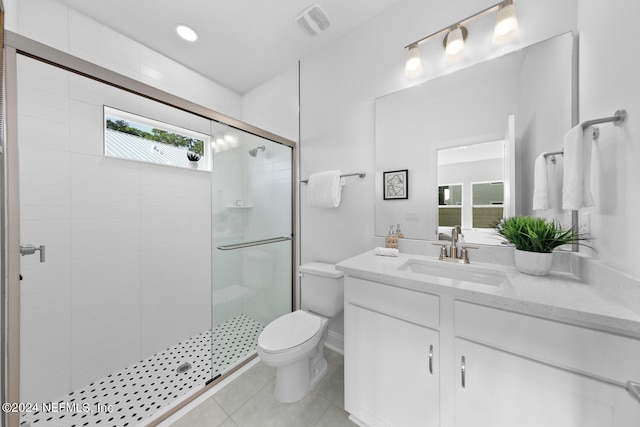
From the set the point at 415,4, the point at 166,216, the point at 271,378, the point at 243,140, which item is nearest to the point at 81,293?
the point at 166,216

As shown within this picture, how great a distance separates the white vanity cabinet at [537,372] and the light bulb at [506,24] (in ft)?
4.65

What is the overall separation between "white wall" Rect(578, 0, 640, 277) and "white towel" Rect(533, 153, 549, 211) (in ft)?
0.48

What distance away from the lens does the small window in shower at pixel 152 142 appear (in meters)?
1.73

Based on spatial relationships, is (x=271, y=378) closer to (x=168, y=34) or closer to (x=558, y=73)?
(x=558, y=73)

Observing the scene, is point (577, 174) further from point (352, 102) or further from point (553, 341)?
point (352, 102)

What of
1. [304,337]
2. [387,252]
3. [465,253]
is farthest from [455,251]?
[304,337]

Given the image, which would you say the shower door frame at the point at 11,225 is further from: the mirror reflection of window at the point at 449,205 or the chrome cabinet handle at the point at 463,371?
the mirror reflection of window at the point at 449,205

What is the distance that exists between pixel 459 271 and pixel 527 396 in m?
0.55

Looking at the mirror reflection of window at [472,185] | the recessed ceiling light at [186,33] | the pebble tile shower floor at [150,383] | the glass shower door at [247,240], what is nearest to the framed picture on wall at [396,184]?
the mirror reflection of window at [472,185]

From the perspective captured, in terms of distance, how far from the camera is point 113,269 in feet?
5.50

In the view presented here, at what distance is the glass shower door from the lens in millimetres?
1574

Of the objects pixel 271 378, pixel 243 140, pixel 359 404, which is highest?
pixel 243 140

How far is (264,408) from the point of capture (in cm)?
133

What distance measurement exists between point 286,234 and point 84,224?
1.47m
